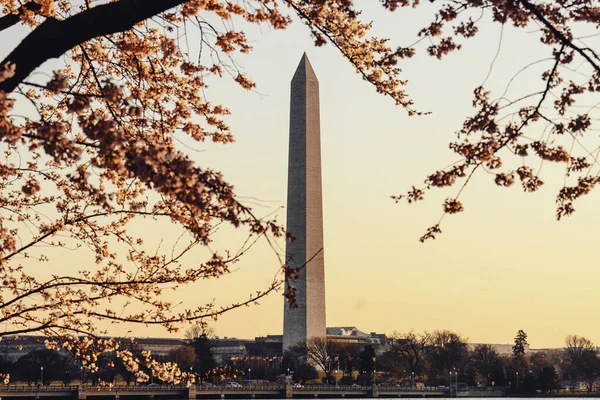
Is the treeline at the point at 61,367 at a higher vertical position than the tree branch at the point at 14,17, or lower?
higher

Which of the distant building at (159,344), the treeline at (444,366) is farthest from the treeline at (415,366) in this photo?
the distant building at (159,344)

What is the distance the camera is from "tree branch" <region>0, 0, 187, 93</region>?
582 centimetres

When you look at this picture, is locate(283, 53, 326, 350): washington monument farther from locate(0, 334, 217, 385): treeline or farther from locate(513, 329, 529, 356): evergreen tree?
locate(513, 329, 529, 356): evergreen tree

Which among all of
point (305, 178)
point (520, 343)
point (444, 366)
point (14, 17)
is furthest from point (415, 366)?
point (14, 17)

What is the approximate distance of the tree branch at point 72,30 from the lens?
5.82 m

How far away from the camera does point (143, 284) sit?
29.2 feet

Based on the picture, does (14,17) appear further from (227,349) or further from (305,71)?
(227,349)

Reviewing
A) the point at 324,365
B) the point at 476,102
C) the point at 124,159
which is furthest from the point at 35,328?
the point at 324,365

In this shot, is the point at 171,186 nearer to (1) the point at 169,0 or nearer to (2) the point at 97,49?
(1) the point at 169,0

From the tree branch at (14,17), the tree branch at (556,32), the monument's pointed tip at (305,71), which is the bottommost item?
the tree branch at (556,32)

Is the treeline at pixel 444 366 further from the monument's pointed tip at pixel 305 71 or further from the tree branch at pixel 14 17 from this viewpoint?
the tree branch at pixel 14 17

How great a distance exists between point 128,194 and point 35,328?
1.99 meters

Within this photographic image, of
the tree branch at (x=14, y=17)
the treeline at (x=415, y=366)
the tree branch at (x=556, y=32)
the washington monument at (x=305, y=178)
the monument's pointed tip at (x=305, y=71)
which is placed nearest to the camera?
the tree branch at (x=556, y=32)

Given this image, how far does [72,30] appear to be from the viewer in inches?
231
